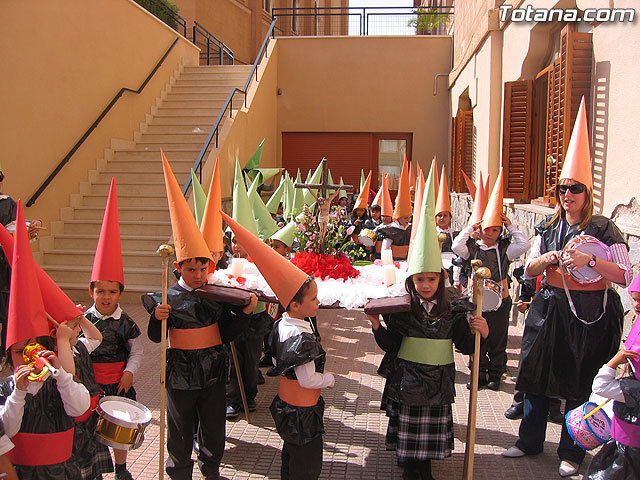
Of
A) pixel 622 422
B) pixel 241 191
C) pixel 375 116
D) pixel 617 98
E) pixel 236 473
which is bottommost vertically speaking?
pixel 236 473

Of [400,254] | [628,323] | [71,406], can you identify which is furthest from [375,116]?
[71,406]

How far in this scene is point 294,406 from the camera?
307 centimetres

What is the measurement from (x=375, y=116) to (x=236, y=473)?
13.2m

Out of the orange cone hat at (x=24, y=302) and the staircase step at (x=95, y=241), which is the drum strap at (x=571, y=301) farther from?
the staircase step at (x=95, y=241)

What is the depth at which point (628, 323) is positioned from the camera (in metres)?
4.33

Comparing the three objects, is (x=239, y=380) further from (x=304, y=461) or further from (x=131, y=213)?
(x=131, y=213)

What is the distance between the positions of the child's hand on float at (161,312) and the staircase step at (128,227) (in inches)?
253

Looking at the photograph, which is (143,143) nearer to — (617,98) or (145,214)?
(145,214)

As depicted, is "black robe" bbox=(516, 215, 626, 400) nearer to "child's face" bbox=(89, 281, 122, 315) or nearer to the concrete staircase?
"child's face" bbox=(89, 281, 122, 315)

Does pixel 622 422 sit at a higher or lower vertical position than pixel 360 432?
higher

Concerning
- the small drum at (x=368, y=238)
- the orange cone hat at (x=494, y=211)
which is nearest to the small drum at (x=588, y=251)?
the orange cone hat at (x=494, y=211)

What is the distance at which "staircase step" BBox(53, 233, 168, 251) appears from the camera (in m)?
9.16

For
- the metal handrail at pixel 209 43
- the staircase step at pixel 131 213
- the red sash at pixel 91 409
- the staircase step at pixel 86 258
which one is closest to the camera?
the red sash at pixel 91 409

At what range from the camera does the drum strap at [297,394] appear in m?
3.06
